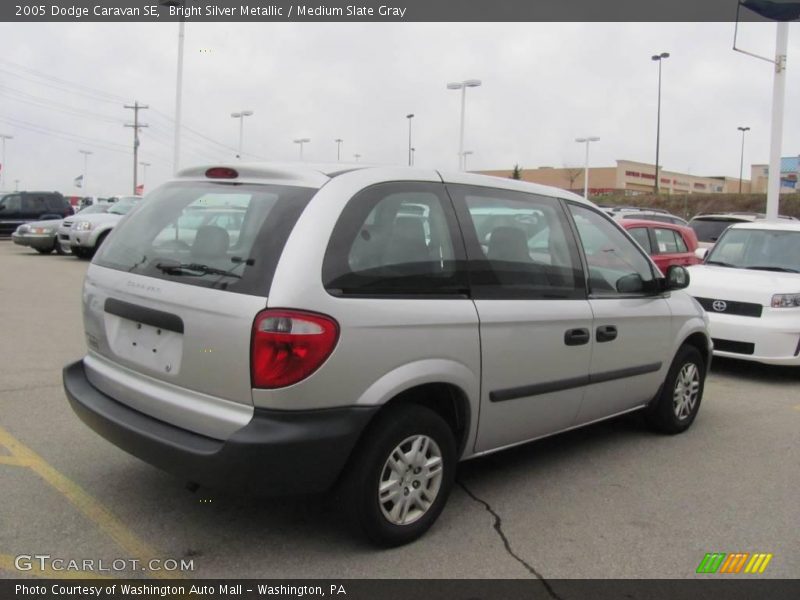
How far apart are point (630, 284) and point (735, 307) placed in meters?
3.28

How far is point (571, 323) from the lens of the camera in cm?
409

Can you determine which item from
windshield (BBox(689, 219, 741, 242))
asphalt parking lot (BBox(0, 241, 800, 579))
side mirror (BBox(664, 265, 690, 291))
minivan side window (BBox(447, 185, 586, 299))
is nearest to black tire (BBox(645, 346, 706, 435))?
asphalt parking lot (BBox(0, 241, 800, 579))

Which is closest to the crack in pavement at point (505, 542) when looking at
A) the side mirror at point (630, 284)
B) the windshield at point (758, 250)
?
the side mirror at point (630, 284)

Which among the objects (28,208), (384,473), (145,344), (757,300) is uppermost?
(28,208)

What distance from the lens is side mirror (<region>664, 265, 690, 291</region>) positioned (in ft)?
16.2

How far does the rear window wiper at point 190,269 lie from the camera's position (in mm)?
3147

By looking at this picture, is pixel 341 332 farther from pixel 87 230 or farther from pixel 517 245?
pixel 87 230

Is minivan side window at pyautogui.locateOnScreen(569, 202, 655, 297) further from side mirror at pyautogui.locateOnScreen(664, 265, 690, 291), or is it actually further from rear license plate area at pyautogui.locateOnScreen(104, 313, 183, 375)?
rear license plate area at pyautogui.locateOnScreen(104, 313, 183, 375)

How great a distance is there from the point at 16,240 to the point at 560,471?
1925 centimetres

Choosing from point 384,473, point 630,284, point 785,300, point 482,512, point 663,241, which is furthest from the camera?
point 663,241

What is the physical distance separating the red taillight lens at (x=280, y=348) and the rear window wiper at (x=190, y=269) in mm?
300

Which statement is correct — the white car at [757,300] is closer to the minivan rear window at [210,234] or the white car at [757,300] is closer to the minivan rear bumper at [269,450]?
the minivan rear bumper at [269,450]

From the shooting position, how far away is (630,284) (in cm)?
466

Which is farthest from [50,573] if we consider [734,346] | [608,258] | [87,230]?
[87,230]
